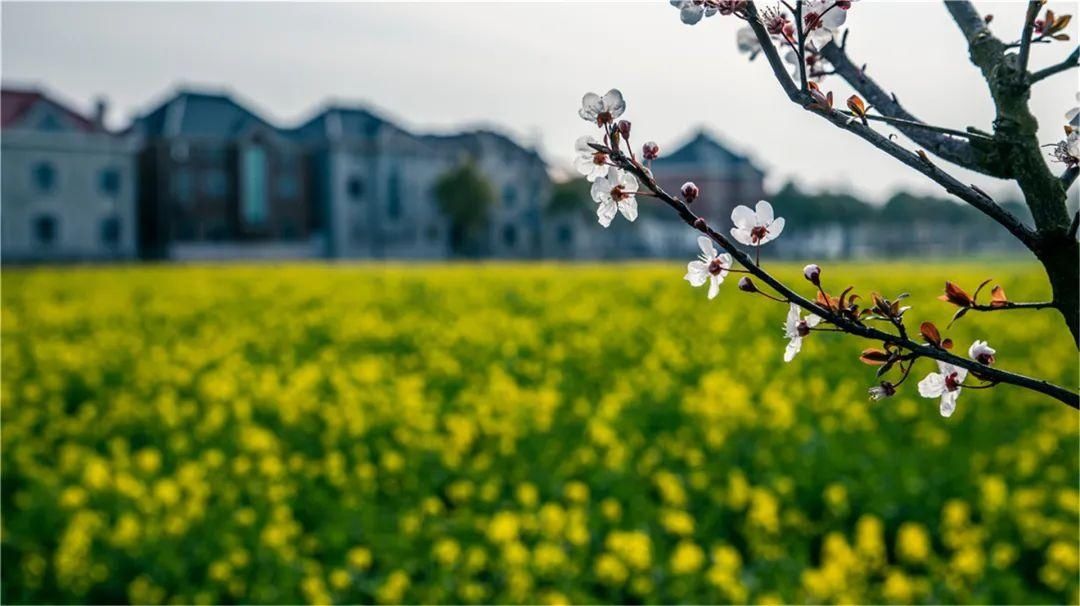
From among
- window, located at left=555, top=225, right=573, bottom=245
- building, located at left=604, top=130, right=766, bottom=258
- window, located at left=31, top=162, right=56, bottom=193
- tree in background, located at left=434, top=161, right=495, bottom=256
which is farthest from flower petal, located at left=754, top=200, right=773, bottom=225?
window, located at left=555, top=225, right=573, bottom=245

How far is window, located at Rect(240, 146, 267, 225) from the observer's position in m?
37.9

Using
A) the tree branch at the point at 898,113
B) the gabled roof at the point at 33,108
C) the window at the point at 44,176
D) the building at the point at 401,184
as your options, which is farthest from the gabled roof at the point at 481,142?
the tree branch at the point at 898,113

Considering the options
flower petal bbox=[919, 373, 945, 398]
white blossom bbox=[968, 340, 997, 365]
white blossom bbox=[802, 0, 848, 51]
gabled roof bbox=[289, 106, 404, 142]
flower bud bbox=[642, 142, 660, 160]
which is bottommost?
flower petal bbox=[919, 373, 945, 398]

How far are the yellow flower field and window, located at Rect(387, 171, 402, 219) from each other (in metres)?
32.1

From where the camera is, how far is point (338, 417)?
22.2ft

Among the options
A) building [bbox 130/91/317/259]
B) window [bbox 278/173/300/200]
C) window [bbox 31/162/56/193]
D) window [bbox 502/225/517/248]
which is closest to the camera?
window [bbox 31/162/56/193]

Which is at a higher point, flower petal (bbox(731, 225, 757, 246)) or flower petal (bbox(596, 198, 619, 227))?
flower petal (bbox(596, 198, 619, 227))

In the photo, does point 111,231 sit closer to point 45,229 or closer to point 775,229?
point 45,229

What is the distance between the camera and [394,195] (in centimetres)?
4212

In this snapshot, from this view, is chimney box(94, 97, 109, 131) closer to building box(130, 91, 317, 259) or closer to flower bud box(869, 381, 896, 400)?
building box(130, 91, 317, 259)

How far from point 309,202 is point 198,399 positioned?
3386 cm

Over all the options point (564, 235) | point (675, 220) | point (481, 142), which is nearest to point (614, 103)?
point (675, 220)

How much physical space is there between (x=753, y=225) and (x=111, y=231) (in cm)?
3407

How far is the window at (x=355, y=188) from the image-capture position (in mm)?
41000
